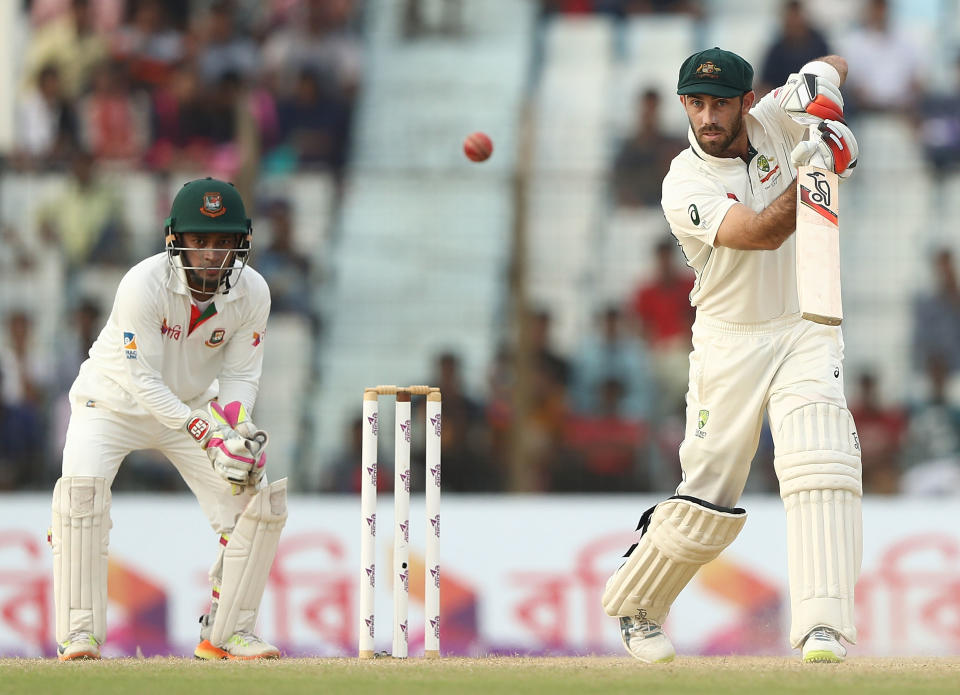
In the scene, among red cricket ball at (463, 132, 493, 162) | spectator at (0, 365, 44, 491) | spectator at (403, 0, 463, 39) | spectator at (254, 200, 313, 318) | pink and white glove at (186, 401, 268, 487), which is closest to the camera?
pink and white glove at (186, 401, 268, 487)

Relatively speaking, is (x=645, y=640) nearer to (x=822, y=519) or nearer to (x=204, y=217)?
(x=822, y=519)

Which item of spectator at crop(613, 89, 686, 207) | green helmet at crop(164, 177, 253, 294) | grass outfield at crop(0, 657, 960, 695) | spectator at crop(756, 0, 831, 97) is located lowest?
grass outfield at crop(0, 657, 960, 695)

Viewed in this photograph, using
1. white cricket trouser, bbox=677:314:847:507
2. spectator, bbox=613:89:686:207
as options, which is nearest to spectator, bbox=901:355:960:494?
spectator, bbox=613:89:686:207

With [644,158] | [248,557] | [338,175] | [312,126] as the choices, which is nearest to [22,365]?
[338,175]

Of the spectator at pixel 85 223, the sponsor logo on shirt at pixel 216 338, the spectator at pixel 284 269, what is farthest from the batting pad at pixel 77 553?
the spectator at pixel 85 223

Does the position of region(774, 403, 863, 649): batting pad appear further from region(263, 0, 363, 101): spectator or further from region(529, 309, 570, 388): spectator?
region(263, 0, 363, 101): spectator

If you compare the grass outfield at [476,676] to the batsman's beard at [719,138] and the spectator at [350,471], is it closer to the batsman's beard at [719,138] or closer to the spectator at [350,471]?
the batsman's beard at [719,138]
